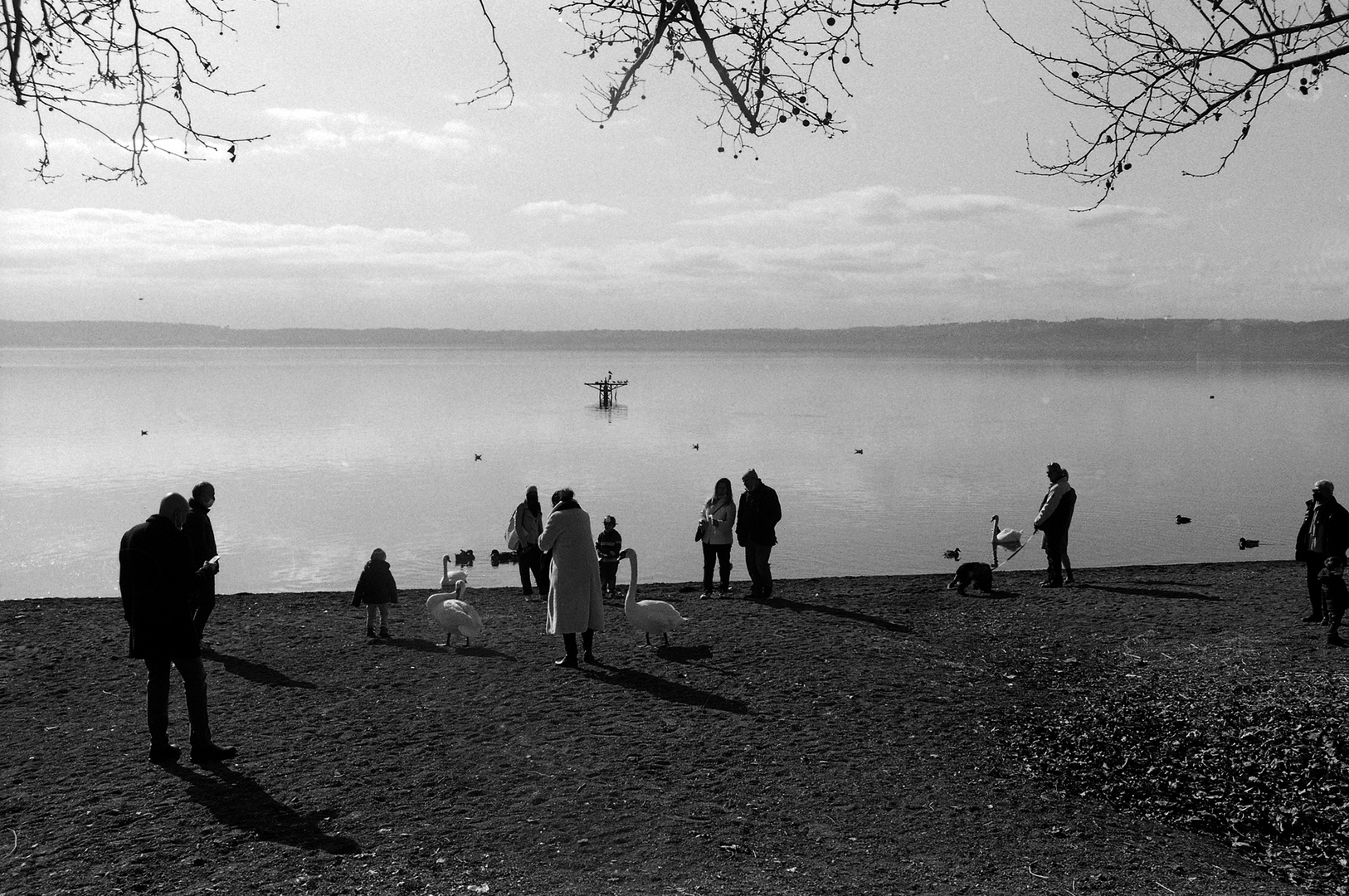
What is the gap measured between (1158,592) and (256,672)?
13202 millimetres

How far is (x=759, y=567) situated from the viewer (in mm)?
16078

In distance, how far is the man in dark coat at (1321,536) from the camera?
42.2 feet

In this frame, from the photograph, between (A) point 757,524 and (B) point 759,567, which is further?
(B) point 759,567

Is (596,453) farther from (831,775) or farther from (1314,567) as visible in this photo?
(831,775)

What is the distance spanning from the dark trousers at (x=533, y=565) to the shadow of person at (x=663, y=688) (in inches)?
192

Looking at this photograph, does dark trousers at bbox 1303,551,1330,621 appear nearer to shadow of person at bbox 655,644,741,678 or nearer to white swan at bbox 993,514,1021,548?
shadow of person at bbox 655,644,741,678

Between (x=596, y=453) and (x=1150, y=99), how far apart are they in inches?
2056

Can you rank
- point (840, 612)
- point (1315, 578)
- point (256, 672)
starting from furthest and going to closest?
point (840, 612) < point (1315, 578) < point (256, 672)

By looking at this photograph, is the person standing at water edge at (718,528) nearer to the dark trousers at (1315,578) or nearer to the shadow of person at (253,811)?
the dark trousers at (1315,578)

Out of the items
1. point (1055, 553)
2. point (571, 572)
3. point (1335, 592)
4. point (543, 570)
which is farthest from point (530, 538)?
point (1335, 592)

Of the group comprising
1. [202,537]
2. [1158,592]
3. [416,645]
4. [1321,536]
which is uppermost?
[202,537]

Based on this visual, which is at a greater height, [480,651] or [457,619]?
[457,619]

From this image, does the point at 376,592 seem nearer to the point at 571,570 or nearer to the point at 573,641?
the point at 573,641

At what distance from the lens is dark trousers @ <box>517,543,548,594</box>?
54.0ft
